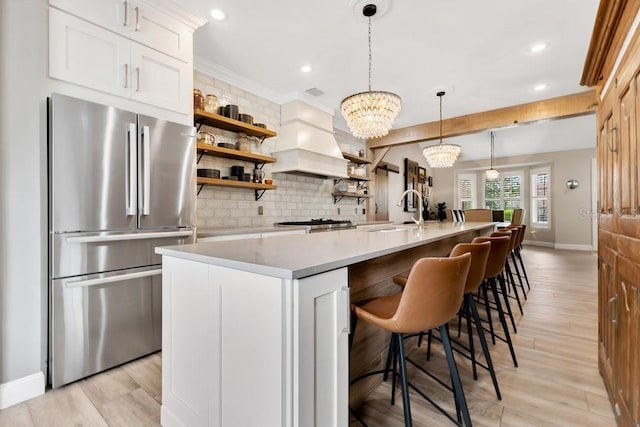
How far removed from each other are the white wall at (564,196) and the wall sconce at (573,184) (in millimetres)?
66

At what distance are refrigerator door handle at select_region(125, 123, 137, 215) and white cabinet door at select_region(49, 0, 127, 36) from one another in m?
0.69

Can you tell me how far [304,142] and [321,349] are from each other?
11.1ft

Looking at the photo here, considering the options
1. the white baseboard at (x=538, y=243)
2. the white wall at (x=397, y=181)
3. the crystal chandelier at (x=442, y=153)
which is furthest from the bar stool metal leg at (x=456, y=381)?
the white baseboard at (x=538, y=243)

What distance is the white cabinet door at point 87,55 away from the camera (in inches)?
71.9

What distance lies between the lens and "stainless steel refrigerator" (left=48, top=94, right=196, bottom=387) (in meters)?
1.79

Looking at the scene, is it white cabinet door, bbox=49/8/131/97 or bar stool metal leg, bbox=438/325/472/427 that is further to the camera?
white cabinet door, bbox=49/8/131/97

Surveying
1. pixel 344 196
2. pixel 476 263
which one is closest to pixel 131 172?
pixel 476 263

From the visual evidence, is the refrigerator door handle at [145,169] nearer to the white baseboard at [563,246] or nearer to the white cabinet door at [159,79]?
the white cabinet door at [159,79]

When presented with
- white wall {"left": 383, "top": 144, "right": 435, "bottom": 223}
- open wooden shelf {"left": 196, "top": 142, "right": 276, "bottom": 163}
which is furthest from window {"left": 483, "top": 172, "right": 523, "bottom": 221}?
open wooden shelf {"left": 196, "top": 142, "right": 276, "bottom": 163}

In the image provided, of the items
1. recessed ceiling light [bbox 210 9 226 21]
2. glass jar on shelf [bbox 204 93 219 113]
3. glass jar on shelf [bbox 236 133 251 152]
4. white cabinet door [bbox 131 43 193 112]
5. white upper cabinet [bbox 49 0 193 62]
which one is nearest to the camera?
white upper cabinet [bbox 49 0 193 62]

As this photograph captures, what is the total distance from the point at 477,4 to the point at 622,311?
7.78 ft

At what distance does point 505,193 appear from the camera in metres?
9.27

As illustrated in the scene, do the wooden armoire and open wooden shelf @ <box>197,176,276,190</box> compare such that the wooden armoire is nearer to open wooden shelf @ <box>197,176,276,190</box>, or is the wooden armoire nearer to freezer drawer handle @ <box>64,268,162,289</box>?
freezer drawer handle @ <box>64,268,162,289</box>

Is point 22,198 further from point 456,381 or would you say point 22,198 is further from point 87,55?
point 456,381
